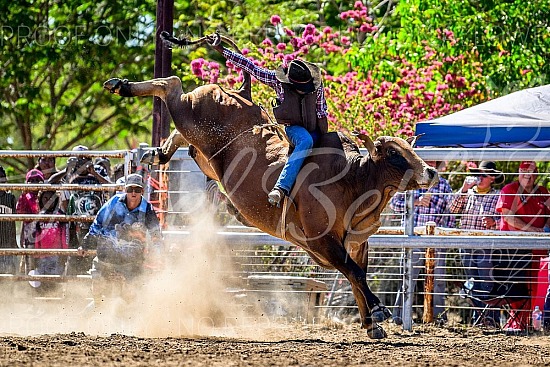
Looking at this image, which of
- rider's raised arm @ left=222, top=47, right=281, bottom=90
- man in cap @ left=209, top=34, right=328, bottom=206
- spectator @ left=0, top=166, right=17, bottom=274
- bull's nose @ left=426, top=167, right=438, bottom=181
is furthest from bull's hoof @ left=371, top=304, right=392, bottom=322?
spectator @ left=0, top=166, right=17, bottom=274

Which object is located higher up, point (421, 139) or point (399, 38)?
point (399, 38)

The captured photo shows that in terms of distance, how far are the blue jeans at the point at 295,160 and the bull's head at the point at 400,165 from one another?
48 centimetres

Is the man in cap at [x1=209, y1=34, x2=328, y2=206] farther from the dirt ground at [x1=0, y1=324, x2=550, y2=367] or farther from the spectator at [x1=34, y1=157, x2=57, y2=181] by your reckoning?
the spectator at [x1=34, y1=157, x2=57, y2=181]

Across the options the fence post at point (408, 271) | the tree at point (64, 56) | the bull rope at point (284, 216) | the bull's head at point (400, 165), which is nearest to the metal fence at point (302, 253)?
the fence post at point (408, 271)

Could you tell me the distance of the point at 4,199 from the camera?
38.0ft

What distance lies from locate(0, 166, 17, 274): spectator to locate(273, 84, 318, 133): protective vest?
3989mm

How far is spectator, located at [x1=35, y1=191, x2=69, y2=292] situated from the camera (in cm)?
1123

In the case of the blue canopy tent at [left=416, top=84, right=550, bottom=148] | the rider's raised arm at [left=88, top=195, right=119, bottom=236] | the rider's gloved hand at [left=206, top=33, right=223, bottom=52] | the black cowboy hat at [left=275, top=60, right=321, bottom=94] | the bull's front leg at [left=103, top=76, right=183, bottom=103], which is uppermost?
the rider's gloved hand at [left=206, top=33, right=223, bottom=52]

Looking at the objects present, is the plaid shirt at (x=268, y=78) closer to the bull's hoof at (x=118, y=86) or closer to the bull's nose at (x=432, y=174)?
the bull's hoof at (x=118, y=86)

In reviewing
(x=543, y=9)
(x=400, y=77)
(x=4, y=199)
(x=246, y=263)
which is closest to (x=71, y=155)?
(x=4, y=199)

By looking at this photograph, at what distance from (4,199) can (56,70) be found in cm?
858

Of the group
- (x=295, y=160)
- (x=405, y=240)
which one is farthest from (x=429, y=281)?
(x=295, y=160)

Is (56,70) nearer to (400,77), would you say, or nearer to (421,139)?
(400,77)

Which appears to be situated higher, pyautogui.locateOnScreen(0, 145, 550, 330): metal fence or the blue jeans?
the blue jeans
